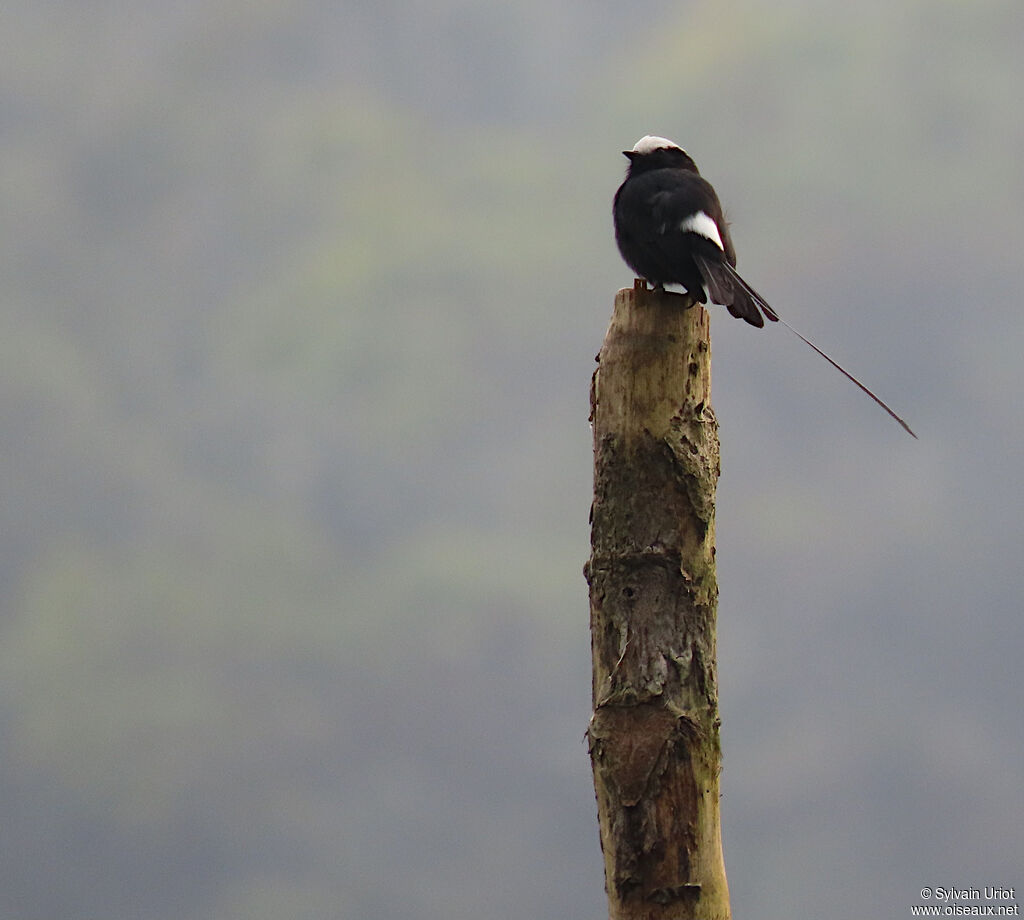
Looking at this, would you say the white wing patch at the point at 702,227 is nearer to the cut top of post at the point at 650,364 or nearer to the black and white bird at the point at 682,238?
the black and white bird at the point at 682,238

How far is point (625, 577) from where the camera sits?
477 cm

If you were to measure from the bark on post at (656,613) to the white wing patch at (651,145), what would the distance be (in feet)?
4.58

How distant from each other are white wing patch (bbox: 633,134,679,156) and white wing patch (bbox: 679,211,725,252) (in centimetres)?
89

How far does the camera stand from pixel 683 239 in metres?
5.30

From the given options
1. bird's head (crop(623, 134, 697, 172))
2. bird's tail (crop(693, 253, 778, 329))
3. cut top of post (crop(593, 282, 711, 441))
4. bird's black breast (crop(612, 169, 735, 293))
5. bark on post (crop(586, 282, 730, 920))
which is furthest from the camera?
bird's head (crop(623, 134, 697, 172))

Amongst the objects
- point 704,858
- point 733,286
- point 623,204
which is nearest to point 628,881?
point 704,858

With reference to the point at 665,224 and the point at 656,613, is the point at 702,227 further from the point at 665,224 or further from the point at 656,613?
the point at 656,613

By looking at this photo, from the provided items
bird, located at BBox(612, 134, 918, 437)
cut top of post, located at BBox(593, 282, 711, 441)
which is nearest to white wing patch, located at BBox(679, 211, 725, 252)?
bird, located at BBox(612, 134, 918, 437)

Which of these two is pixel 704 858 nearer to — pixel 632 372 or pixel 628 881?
pixel 628 881

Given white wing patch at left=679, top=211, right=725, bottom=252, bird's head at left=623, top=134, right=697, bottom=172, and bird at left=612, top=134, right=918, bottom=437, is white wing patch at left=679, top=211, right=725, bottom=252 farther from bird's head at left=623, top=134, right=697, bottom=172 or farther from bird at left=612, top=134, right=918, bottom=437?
bird's head at left=623, top=134, right=697, bottom=172

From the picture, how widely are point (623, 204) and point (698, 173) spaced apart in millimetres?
535

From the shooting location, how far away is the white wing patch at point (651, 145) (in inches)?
241

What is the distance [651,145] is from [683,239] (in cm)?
108

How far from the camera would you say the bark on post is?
4.52 m
